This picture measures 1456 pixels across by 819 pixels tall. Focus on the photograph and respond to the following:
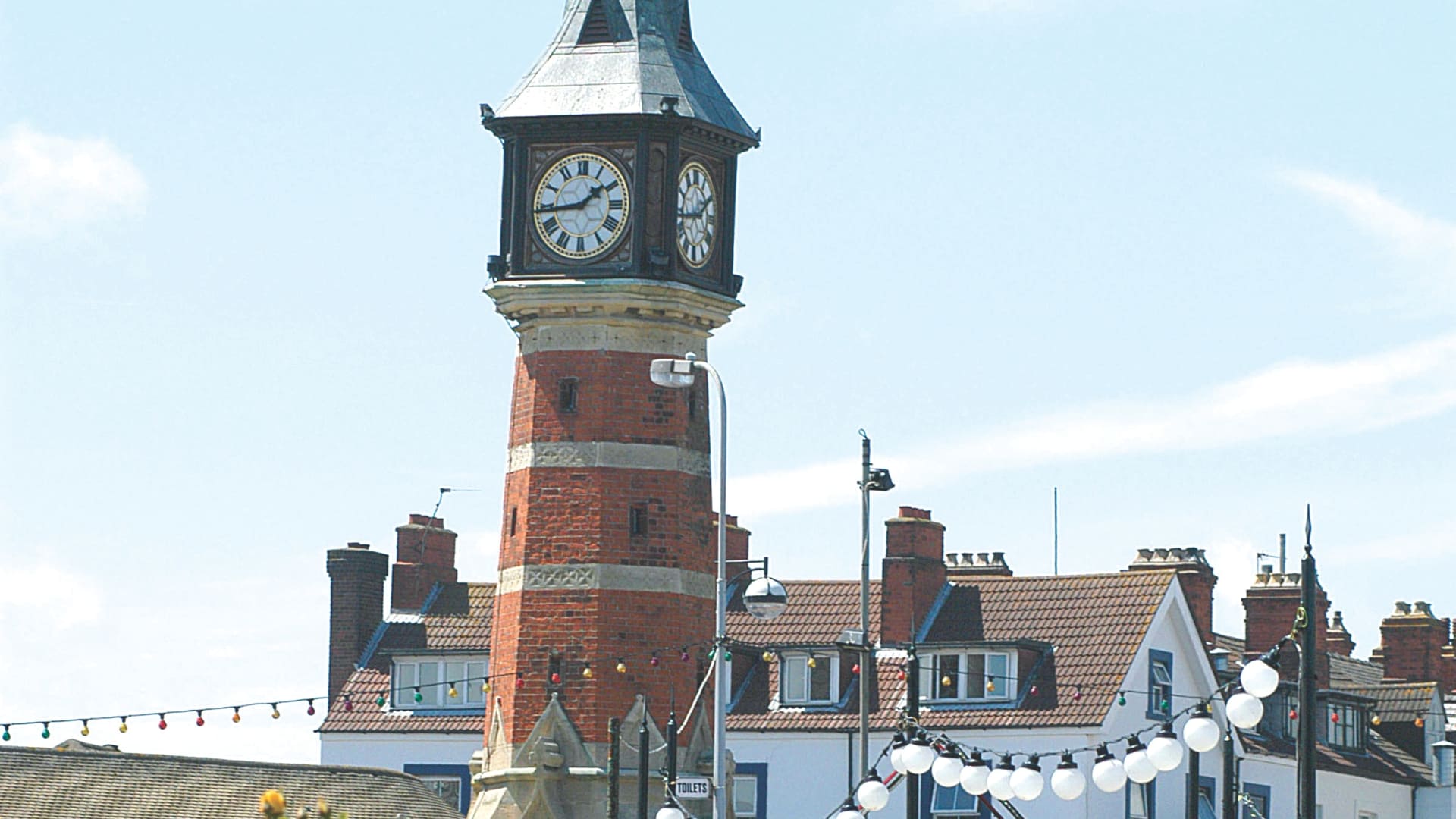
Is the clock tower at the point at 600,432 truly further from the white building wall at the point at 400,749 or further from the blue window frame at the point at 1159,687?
the white building wall at the point at 400,749

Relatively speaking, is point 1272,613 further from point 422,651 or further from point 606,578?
point 606,578

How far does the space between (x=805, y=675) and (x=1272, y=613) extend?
12.1 metres

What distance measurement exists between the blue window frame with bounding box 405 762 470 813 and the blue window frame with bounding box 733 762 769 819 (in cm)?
679

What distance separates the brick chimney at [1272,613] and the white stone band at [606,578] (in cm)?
2611

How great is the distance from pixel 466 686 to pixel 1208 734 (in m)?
46.1

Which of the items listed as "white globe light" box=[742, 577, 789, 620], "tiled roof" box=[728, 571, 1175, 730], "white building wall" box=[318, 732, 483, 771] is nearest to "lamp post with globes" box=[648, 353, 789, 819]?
"white globe light" box=[742, 577, 789, 620]

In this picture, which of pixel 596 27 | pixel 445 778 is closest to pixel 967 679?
pixel 445 778

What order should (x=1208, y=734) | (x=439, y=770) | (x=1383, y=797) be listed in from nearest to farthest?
(x=1208, y=734) → (x=439, y=770) → (x=1383, y=797)

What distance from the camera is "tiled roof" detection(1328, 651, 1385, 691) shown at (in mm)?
84312

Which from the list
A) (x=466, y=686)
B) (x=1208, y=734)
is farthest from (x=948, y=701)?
(x=1208, y=734)

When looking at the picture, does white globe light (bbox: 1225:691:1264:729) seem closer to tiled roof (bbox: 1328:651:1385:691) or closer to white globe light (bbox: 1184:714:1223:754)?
white globe light (bbox: 1184:714:1223:754)

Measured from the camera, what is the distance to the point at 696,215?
5419cm

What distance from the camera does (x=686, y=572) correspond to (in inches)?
2101

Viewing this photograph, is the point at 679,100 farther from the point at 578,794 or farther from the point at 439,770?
the point at 439,770
